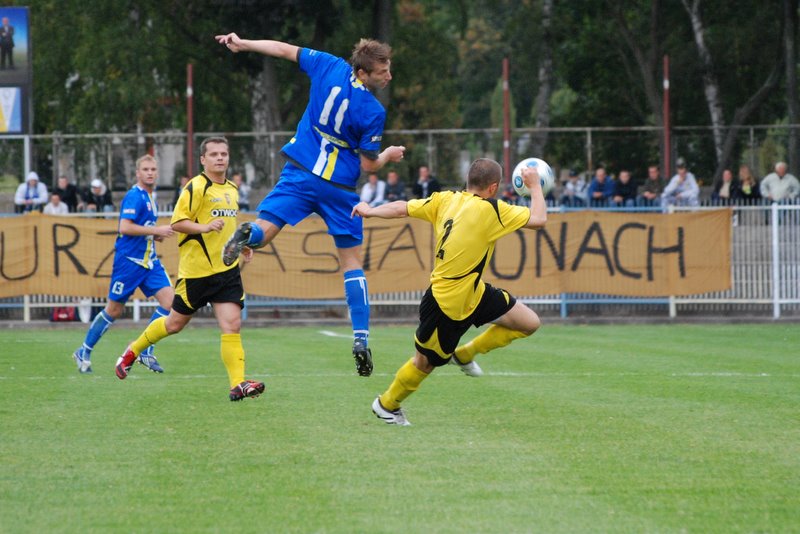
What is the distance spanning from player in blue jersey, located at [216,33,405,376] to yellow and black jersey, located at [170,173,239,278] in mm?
844

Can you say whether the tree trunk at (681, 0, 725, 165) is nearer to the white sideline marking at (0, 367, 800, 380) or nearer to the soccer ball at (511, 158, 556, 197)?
the white sideline marking at (0, 367, 800, 380)

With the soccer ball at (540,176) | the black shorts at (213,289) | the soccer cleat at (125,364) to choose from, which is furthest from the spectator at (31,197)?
the soccer ball at (540,176)

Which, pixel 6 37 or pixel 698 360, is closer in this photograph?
pixel 698 360

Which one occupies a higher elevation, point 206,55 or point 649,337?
point 206,55

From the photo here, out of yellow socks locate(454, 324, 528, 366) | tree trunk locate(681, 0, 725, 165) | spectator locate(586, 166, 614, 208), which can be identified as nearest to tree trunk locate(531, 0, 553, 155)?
tree trunk locate(681, 0, 725, 165)

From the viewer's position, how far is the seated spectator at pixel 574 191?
87.9ft

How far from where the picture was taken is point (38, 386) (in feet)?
38.0

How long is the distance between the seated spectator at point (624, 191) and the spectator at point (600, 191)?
0.17m

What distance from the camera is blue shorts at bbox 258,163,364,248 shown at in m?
9.74

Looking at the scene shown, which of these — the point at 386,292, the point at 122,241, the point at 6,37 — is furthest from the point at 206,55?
the point at 122,241

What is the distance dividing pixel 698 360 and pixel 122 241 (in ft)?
20.8

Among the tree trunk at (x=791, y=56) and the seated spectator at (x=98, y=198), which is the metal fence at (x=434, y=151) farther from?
the seated spectator at (x=98, y=198)

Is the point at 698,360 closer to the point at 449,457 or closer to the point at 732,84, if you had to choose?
the point at 449,457

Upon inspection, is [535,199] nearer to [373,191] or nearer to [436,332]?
[436,332]
